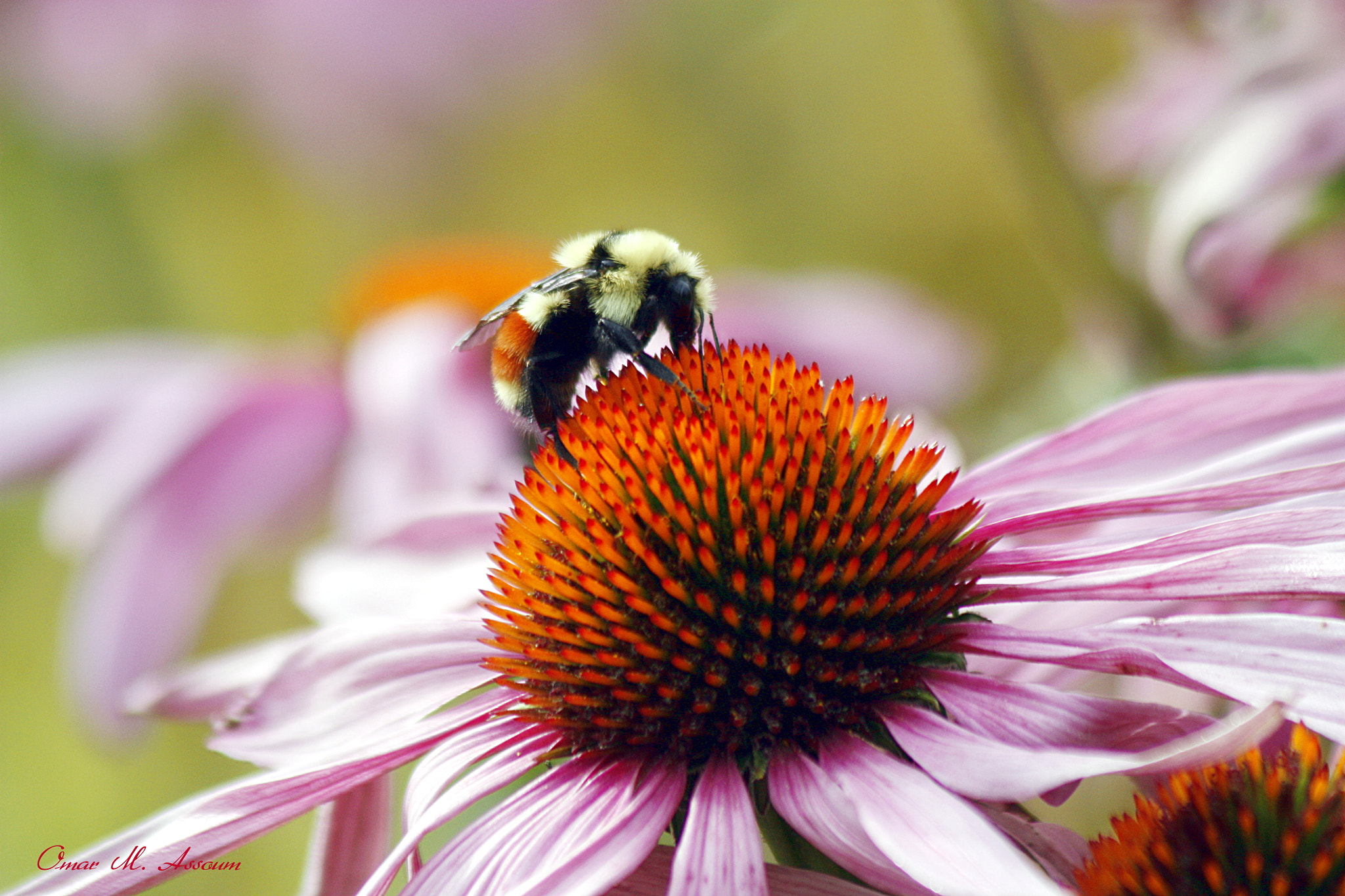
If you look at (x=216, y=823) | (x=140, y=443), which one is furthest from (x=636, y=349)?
(x=140, y=443)

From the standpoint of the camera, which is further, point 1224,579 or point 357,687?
point 357,687

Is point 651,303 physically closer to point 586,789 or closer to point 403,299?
point 586,789

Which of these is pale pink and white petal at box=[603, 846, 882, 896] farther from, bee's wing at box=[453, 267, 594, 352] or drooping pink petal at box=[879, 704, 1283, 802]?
bee's wing at box=[453, 267, 594, 352]

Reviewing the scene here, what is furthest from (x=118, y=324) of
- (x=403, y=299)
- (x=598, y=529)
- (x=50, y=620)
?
(x=598, y=529)

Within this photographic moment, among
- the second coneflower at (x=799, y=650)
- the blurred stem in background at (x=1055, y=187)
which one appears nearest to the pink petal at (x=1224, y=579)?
the second coneflower at (x=799, y=650)

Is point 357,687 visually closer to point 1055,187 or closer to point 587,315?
point 587,315

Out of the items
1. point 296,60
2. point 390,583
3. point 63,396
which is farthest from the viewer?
point 296,60

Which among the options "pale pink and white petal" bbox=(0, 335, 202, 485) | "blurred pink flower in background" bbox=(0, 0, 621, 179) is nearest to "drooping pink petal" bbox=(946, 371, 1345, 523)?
"pale pink and white petal" bbox=(0, 335, 202, 485)
